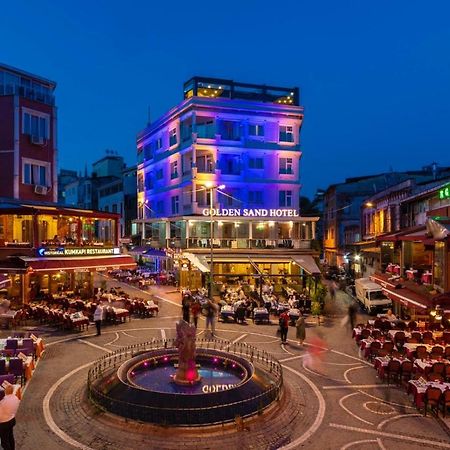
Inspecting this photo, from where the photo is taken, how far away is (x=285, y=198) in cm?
4894

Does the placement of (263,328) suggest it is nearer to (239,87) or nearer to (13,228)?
(13,228)

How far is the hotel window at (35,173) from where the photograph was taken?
36406 millimetres

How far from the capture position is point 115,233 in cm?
3641

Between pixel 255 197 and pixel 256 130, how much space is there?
7034 mm

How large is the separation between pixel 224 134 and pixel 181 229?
11.0 m

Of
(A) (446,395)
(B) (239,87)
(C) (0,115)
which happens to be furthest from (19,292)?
(B) (239,87)

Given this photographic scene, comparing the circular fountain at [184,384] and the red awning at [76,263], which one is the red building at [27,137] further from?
the circular fountain at [184,384]

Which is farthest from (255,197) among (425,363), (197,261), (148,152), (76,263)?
(425,363)

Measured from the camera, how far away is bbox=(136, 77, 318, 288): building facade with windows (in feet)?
143

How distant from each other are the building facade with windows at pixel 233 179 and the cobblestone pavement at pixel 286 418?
22978mm

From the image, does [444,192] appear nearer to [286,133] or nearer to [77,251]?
[77,251]

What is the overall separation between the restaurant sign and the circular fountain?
11.7 meters

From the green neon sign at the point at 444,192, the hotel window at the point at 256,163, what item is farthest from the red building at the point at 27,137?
the green neon sign at the point at 444,192

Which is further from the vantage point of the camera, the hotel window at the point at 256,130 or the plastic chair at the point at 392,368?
the hotel window at the point at 256,130
